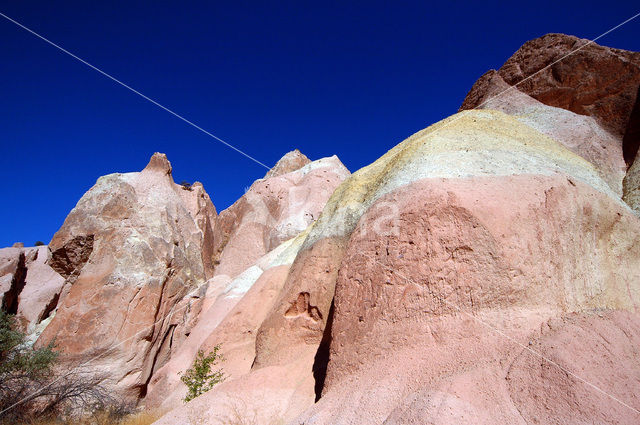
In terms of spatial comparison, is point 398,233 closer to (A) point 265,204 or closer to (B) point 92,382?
(B) point 92,382

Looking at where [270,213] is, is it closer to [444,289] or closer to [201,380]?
[201,380]

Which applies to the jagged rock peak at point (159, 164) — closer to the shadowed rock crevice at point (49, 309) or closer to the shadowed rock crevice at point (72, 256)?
the shadowed rock crevice at point (72, 256)

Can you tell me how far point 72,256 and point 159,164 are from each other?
240 inches

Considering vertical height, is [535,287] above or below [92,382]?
above

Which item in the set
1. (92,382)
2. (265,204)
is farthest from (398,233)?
(265,204)

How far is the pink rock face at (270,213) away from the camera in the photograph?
21.8 m

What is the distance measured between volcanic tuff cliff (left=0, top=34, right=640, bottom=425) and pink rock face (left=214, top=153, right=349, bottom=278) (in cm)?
663

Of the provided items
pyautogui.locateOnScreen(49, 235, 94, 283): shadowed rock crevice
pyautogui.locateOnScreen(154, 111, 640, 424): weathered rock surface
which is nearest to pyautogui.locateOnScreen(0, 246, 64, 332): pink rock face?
pyautogui.locateOnScreen(49, 235, 94, 283): shadowed rock crevice

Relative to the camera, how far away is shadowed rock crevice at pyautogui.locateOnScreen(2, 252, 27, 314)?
16312 mm

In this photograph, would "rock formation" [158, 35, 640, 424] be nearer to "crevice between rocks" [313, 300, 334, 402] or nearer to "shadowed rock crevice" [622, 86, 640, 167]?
"crevice between rocks" [313, 300, 334, 402]

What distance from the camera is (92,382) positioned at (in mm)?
11977

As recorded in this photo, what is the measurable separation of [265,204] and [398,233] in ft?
62.2

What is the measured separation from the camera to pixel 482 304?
17.1 feet

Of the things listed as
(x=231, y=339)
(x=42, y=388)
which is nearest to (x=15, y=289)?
(x=42, y=388)
